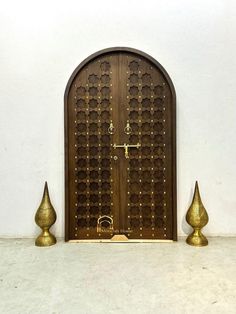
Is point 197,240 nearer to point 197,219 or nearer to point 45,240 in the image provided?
point 197,219

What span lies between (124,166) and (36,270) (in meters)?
0.98

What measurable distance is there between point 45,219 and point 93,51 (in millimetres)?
1347

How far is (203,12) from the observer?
7.53 feet

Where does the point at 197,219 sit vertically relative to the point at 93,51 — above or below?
below

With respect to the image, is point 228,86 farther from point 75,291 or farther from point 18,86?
point 75,291

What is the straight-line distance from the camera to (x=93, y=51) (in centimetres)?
233

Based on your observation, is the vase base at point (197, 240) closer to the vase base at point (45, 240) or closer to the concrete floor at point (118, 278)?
the concrete floor at point (118, 278)

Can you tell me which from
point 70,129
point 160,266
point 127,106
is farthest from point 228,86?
point 160,266

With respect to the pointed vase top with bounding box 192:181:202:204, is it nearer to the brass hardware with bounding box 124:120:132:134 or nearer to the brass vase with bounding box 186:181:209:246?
the brass vase with bounding box 186:181:209:246

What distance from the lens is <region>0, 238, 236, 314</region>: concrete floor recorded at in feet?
4.70

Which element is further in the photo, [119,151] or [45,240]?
[119,151]

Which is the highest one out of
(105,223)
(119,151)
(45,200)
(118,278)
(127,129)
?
(127,129)

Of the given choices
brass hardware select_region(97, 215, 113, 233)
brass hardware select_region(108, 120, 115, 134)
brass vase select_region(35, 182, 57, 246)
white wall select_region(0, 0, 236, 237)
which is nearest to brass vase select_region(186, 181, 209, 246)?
white wall select_region(0, 0, 236, 237)

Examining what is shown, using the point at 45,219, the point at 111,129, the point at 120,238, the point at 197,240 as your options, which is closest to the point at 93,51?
the point at 111,129
